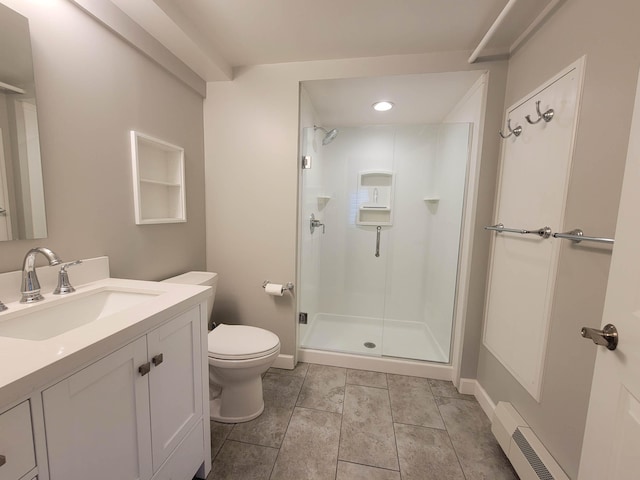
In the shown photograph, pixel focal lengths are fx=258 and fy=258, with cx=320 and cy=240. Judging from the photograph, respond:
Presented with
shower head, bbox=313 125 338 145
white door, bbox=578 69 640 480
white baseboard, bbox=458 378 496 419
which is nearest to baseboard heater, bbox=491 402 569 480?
white baseboard, bbox=458 378 496 419

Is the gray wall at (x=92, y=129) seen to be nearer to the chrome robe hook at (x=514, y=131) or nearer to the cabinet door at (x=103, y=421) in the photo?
the cabinet door at (x=103, y=421)

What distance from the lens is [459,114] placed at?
2.21 metres

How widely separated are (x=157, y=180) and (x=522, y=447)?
8.00 ft

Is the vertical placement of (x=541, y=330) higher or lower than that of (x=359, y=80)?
lower

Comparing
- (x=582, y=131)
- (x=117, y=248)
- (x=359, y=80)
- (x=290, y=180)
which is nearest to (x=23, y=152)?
(x=117, y=248)

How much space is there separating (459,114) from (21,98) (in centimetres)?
268

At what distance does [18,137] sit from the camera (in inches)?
38.1

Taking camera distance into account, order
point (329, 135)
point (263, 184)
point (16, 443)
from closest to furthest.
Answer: point (16, 443)
point (263, 184)
point (329, 135)

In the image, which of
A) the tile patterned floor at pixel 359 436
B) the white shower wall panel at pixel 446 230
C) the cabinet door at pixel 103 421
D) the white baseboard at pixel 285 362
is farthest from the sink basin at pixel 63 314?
the white shower wall panel at pixel 446 230

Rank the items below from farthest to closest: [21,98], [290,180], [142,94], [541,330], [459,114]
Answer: [459,114]
[290,180]
[142,94]
[541,330]
[21,98]

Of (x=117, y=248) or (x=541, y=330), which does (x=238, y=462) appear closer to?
(x=117, y=248)

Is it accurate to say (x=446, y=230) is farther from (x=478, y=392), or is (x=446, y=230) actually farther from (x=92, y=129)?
(x=92, y=129)

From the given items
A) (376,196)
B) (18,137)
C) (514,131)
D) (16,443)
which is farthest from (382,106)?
Answer: (16,443)

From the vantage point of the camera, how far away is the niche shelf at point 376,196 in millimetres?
2771
